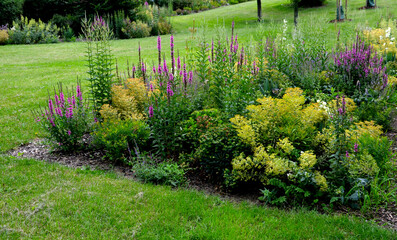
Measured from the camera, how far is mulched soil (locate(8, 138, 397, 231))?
11.9 feet

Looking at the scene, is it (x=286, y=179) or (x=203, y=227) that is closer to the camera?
(x=203, y=227)

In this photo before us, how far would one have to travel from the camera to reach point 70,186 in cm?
425

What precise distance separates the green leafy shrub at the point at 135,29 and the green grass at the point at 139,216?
16847mm

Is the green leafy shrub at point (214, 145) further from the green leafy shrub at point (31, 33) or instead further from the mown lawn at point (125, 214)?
the green leafy shrub at point (31, 33)

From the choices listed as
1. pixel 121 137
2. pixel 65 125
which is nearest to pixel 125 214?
pixel 121 137

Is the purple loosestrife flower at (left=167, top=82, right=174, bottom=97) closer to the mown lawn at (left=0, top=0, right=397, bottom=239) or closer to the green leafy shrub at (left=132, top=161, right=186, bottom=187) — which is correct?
the green leafy shrub at (left=132, top=161, right=186, bottom=187)

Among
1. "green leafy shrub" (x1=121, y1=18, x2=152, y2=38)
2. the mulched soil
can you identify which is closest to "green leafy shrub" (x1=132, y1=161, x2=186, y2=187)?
the mulched soil

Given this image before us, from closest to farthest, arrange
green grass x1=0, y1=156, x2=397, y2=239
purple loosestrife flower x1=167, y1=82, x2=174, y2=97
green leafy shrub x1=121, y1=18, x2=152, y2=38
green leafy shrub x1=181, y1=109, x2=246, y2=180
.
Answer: green grass x1=0, y1=156, x2=397, y2=239, green leafy shrub x1=181, y1=109, x2=246, y2=180, purple loosestrife flower x1=167, y1=82, x2=174, y2=97, green leafy shrub x1=121, y1=18, x2=152, y2=38

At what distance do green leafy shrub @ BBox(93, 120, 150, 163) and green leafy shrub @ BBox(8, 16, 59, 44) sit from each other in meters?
16.0

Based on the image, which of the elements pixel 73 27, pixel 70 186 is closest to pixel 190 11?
pixel 73 27

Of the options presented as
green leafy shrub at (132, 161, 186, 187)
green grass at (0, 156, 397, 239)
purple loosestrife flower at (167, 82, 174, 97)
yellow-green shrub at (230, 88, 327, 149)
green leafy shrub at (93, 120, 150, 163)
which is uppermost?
purple loosestrife flower at (167, 82, 174, 97)

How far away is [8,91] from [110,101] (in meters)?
4.84

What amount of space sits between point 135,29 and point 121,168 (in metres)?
16.5

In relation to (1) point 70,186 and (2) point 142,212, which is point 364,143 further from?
(1) point 70,186
